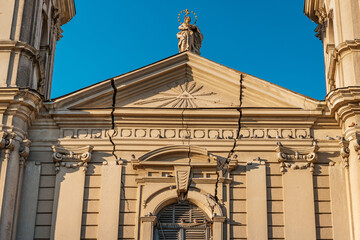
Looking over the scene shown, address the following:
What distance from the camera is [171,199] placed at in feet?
60.8

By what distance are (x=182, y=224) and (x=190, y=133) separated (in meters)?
2.27

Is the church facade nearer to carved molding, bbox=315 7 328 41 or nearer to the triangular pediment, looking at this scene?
the triangular pediment

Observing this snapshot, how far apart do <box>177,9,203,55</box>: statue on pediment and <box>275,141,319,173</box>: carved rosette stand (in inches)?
170

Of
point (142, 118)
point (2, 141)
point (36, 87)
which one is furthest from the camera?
point (36, 87)

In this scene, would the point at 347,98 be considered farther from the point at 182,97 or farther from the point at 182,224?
the point at 182,224

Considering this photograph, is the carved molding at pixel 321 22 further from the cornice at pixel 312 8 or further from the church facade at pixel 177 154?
the church facade at pixel 177 154

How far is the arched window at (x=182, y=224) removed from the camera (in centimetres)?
1836

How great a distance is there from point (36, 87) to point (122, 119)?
277cm

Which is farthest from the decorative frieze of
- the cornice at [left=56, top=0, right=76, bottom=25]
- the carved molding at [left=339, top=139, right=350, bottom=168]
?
the cornice at [left=56, top=0, right=76, bottom=25]

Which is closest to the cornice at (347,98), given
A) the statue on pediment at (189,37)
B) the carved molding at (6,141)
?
the statue on pediment at (189,37)

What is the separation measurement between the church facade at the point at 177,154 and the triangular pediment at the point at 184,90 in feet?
0.09

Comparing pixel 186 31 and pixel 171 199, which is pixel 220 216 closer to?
pixel 171 199

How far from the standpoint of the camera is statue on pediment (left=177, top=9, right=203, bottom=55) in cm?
2175

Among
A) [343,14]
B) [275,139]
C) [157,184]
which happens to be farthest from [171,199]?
[343,14]
